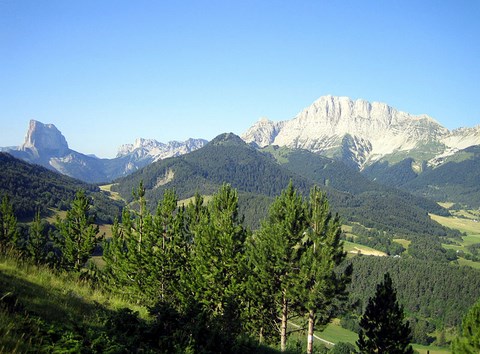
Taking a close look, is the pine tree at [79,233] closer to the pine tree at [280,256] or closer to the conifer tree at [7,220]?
the conifer tree at [7,220]

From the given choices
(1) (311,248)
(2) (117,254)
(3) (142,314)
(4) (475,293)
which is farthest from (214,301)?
(4) (475,293)

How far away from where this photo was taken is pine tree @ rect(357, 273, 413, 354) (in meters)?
40.3

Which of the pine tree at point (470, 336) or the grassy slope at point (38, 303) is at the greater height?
the grassy slope at point (38, 303)

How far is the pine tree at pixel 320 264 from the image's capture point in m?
32.5

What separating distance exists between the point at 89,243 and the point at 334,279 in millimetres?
37438

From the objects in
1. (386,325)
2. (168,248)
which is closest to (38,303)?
(168,248)

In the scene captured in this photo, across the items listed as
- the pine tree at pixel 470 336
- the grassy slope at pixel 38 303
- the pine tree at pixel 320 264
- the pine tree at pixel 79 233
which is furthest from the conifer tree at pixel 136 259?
the pine tree at pixel 470 336

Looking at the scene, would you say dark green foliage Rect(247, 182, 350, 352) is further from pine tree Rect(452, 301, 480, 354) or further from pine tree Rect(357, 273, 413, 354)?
pine tree Rect(452, 301, 480, 354)

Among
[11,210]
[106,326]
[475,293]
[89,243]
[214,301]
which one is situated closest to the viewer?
[106,326]

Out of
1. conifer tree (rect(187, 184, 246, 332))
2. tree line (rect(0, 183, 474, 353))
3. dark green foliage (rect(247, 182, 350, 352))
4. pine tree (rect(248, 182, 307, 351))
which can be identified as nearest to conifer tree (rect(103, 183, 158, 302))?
tree line (rect(0, 183, 474, 353))

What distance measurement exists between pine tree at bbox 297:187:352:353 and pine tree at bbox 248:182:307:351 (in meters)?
1.06

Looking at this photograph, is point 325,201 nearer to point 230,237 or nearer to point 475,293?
point 230,237

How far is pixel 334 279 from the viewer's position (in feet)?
109

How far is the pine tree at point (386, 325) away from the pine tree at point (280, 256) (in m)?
11.7
